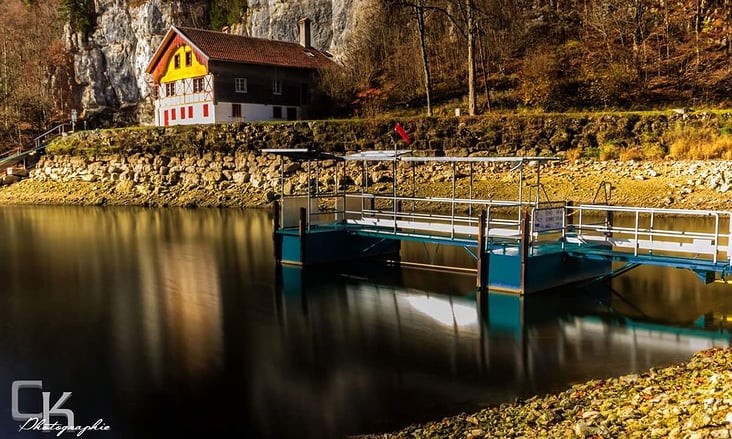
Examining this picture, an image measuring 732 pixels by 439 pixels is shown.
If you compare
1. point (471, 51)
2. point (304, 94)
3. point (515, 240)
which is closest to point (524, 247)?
point (515, 240)

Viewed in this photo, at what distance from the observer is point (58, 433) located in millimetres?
11016

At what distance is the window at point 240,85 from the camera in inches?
2239

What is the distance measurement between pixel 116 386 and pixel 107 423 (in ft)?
5.72

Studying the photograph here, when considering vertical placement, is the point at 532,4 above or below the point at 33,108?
above

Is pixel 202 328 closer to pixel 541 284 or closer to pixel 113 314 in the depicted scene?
pixel 113 314

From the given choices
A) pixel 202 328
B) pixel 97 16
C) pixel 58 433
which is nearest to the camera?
pixel 58 433

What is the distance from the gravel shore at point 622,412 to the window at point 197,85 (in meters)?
50.1

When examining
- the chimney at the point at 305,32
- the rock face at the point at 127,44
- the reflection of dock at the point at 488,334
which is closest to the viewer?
the reflection of dock at the point at 488,334

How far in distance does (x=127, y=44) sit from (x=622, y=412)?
252 ft

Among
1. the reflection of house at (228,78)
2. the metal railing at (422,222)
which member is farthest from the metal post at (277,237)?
the reflection of house at (228,78)

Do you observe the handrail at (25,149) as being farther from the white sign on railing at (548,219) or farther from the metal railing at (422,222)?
the white sign on railing at (548,219)

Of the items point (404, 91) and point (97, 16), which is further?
point (97, 16)

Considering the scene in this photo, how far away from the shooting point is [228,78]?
5644 centimetres

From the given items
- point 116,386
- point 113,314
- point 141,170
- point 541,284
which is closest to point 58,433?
point 116,386
